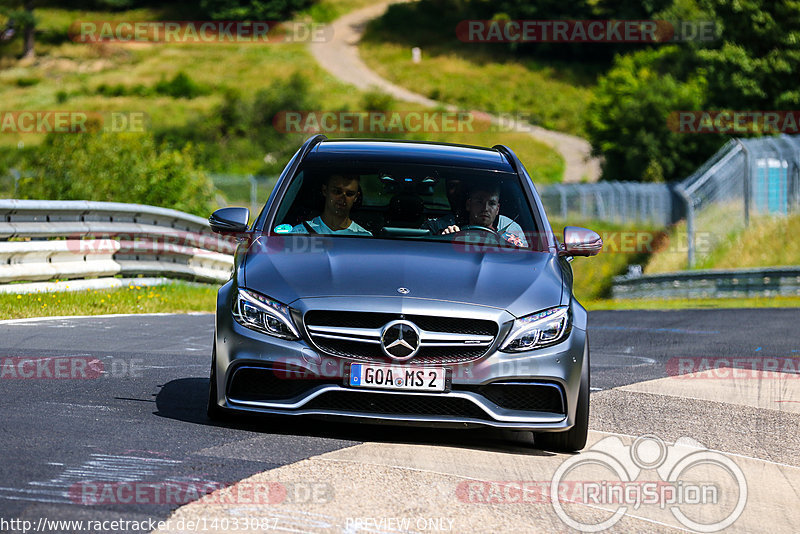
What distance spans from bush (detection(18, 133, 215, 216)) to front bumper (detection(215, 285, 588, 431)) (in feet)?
52.7

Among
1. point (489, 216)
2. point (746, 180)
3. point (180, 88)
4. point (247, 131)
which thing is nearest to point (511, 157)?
point (489, 216)

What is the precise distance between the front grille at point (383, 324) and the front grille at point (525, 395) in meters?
0.19

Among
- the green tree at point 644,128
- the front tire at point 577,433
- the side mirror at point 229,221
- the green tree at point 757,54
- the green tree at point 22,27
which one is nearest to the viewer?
the front tire at point 577,433

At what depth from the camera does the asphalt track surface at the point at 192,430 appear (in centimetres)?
517

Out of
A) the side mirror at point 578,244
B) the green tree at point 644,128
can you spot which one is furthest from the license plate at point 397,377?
the green tree at point 644,128

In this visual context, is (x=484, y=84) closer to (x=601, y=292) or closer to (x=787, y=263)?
(x=601, y=292)

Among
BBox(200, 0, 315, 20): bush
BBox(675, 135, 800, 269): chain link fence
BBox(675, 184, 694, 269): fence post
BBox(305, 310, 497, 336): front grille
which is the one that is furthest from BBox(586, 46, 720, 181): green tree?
BBox(305, 310, 497, 336): front grille

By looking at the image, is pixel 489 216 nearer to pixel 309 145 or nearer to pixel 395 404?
pixel 309 145

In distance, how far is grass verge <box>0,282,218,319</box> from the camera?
13.0m

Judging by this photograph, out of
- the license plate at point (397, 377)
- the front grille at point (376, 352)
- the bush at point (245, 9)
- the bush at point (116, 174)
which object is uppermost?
the bush at point (245, 9)

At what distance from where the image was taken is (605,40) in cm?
10206

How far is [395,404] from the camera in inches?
248

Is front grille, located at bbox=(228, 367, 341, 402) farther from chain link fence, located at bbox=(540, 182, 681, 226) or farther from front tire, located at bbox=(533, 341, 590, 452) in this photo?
chain link fence, located at bbox=(540, 182, 681, 226)

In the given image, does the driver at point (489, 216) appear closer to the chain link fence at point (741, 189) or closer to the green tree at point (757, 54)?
the chain link fence at point (741, 189)
